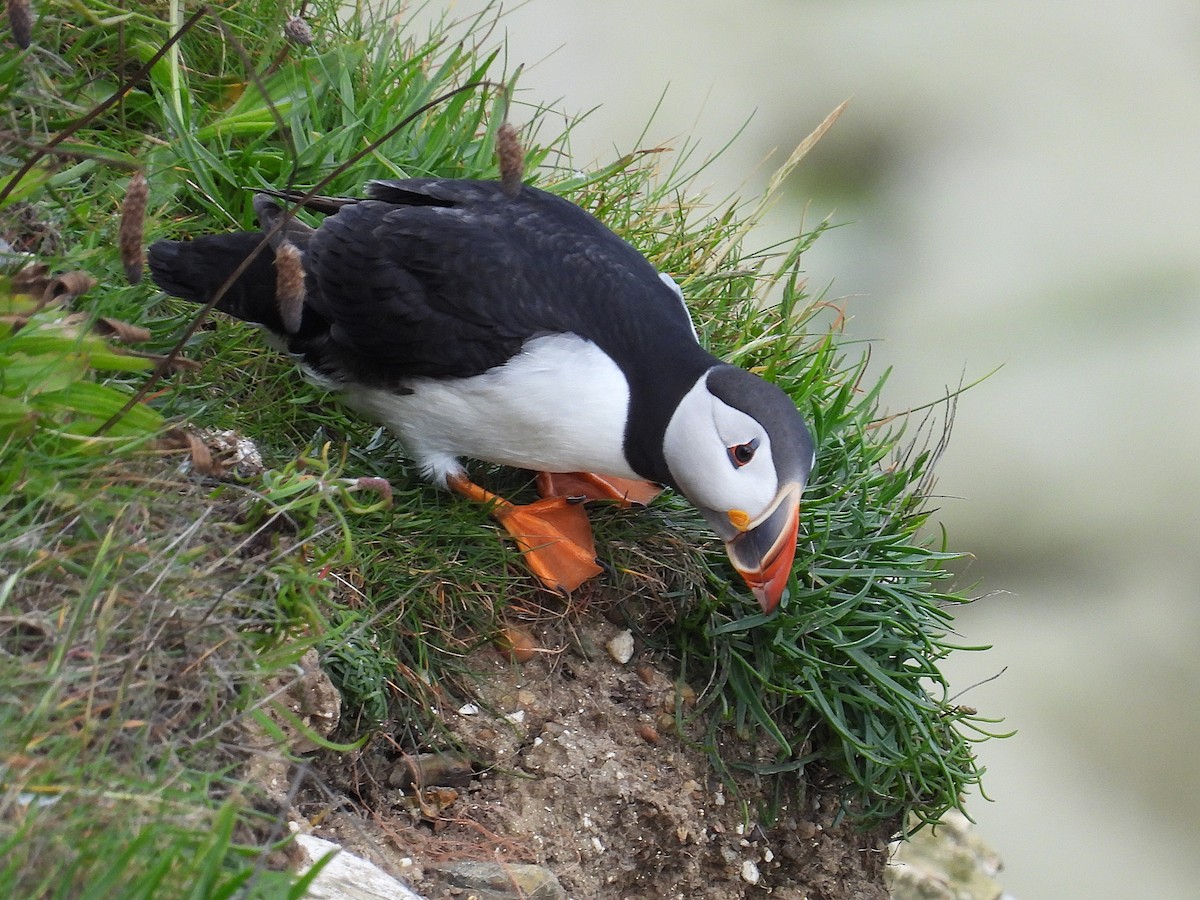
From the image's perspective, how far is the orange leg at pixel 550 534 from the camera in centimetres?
332

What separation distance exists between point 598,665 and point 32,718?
1783 millimetres

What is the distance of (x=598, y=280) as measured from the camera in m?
3.39

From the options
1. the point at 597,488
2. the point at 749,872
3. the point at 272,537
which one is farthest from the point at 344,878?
the point at 597,488

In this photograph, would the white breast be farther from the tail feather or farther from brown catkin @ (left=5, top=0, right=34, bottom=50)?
brown catkin @ (left=5, top=0, right=34, bottom=50)

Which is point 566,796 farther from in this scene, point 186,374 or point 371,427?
point 186,374

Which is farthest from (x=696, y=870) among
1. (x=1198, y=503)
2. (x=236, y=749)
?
(x=1198, y=503)

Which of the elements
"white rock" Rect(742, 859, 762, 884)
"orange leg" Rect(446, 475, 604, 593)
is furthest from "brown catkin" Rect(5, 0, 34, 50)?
"white rock" Rect(742, 859, 762, 884)

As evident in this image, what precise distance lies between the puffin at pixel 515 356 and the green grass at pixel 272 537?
0.57 ft

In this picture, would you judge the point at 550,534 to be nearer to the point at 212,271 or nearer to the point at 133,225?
the point at 212,271

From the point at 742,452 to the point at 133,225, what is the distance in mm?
1610

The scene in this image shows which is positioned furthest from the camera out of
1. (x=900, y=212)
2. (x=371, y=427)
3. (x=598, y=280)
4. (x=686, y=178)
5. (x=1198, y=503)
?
(x=900, y=212)

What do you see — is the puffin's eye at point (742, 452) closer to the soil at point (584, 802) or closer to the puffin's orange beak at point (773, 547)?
the puffin's orange beak at point (773, 547)

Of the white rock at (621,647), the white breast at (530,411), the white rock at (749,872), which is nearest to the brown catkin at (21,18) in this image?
the white breast at (530,411)

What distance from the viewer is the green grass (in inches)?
80.0
